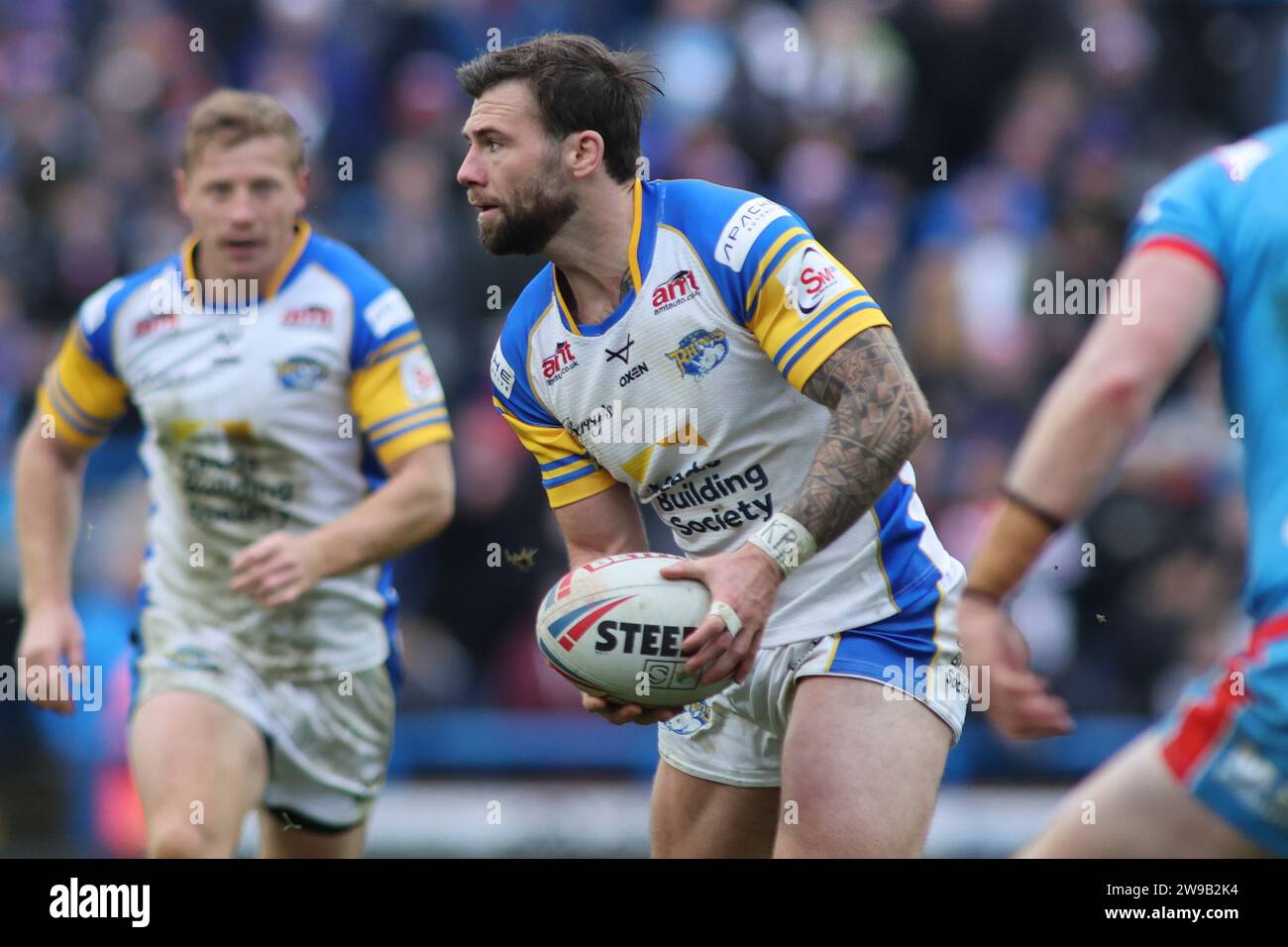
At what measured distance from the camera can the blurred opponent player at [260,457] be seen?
229 inches

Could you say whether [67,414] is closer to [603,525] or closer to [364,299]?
[364,299]

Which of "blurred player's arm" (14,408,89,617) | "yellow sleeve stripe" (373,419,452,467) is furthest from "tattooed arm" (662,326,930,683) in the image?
"blurred player's arm" (14,408,89,617)

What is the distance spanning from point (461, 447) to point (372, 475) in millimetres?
3297

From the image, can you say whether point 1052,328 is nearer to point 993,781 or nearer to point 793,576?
point 993,781

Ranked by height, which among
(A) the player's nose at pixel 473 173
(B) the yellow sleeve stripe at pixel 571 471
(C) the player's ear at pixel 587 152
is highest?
(C) the player's ear at pixel 587 152

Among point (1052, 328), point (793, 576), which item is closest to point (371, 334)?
point (793, 576)

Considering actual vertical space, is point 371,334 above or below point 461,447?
above

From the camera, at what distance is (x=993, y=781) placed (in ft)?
28.3

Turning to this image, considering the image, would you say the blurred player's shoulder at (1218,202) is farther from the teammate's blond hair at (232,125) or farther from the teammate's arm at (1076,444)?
the teammate's blond hair at (232,125)

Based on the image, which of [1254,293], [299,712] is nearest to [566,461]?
[299,712]

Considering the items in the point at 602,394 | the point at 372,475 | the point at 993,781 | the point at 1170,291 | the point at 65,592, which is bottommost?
the point at 993,781

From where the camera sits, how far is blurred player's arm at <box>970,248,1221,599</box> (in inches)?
117

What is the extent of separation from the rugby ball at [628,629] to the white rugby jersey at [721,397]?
0.38 metres

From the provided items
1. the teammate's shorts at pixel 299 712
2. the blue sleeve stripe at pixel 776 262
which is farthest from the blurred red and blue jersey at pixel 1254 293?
the teammate's shorts at pixel 299 712
